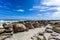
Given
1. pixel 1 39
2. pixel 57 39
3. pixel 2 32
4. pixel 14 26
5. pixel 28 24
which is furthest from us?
pixel 28 24

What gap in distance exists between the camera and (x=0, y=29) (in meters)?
7.83

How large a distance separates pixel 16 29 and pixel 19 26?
401 mm

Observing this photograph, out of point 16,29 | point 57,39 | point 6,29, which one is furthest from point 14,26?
point 57,39

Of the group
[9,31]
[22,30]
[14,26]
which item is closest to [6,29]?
[9,31]

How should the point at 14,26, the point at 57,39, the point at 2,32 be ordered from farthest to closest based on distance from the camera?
the point at 14,26, the point at 2,32, the point at 57,39

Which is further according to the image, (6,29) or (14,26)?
(14,26)

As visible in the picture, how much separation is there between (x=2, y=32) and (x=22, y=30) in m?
3.12

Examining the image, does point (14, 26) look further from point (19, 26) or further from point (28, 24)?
point (28, 24)

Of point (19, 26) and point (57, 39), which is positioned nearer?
point (57, 39)

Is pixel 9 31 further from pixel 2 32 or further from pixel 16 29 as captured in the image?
pixel 16 29

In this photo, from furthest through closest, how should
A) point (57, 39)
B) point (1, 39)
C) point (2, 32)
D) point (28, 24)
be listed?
point (28, 24) < point (2, 32) < point (1, 39) < point (57, 39)

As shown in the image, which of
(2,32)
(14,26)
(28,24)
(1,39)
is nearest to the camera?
(1,39)

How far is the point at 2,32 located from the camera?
7688mm

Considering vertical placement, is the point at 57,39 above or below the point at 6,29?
below
